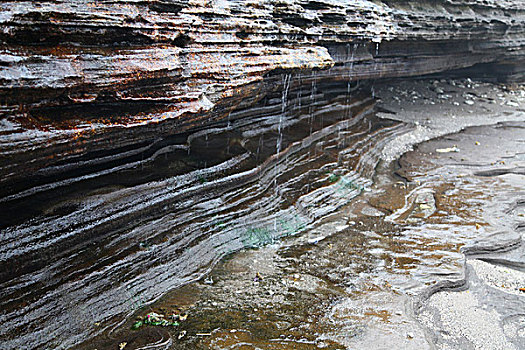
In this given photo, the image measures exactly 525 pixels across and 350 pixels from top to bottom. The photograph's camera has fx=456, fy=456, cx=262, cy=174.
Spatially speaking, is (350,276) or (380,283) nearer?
(380,283)

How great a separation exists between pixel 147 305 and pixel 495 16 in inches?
461

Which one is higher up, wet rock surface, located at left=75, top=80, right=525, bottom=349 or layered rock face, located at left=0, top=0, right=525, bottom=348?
layered rock face, located at left=0, top=0, right=525, bottom=348

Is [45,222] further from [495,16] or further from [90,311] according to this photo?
[495,16]

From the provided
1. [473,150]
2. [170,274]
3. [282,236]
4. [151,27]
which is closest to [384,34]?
[473,150]

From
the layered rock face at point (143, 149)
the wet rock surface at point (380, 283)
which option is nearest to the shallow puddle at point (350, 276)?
the wet rock surface at point (380, 283)

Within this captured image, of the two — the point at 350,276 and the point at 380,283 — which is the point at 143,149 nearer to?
the point at 350,276

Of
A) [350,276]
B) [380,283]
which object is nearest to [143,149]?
[350,276]

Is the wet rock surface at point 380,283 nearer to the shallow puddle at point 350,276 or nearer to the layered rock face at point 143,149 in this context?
the shallow puddle at point 350,276

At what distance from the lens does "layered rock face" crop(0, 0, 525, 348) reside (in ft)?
11.8

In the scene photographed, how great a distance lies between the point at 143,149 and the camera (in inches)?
226

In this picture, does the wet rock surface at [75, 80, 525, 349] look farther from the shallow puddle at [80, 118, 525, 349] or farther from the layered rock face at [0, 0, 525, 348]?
the layered rock face at [0, 0, 525, 348]

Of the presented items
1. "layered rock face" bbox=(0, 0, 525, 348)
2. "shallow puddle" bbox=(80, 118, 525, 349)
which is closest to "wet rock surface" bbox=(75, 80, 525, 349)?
"shallow puddle" bbox=(80, 118, 525, 349)

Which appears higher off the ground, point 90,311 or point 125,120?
point 125,120

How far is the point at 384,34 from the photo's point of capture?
8523 millimetres
